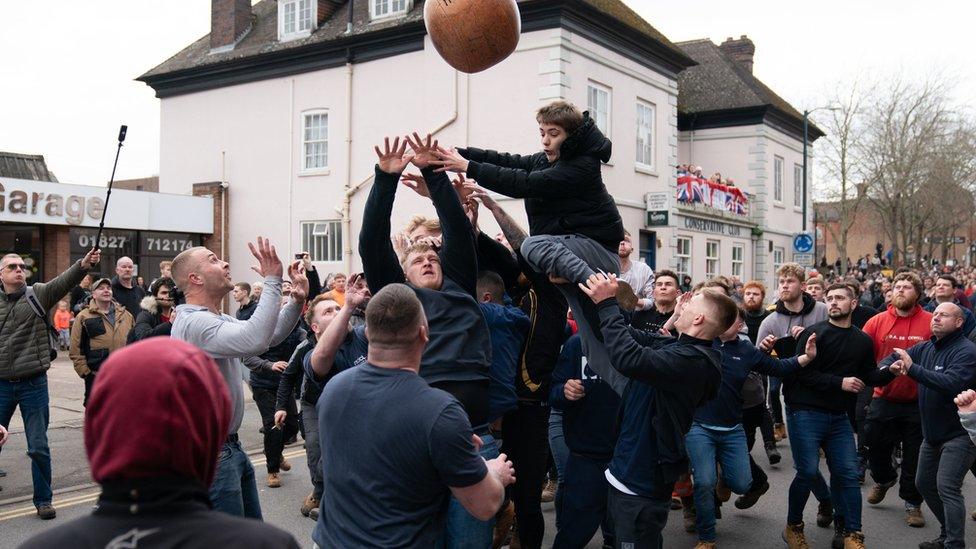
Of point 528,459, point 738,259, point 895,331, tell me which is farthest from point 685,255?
point 528,459

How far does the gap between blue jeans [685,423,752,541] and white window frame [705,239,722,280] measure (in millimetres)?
20916

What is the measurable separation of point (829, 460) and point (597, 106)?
53.0ft

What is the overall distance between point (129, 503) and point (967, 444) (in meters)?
6.15

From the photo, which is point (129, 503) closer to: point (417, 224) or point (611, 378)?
point (611, 378)

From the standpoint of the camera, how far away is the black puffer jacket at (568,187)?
4.59 metres

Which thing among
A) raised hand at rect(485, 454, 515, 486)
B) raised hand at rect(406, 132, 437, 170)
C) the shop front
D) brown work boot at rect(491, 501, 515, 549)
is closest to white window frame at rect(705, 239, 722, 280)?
the shop front

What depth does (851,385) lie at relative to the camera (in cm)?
613

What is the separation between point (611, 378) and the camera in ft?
15.1

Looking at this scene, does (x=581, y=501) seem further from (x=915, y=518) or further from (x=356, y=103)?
(x=356, y=103)

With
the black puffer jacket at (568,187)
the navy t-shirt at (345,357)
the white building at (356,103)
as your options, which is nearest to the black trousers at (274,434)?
the navy t-shirt at (345,357)

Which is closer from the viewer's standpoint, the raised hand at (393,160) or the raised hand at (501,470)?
the raised hand at (501,470)

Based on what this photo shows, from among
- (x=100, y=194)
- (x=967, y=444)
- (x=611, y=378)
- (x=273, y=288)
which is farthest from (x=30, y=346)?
(x=100, y=194)

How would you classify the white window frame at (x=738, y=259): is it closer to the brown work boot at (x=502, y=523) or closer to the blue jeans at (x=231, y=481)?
the brown work boot at (x=502, y=523)

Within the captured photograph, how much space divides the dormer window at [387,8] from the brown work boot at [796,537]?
61.6 feet
